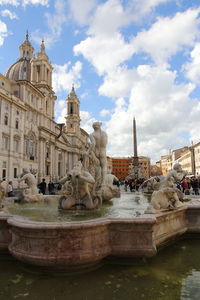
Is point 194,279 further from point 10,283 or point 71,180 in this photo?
point 71,180

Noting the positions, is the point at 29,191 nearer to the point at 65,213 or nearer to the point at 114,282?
the point at 65,213

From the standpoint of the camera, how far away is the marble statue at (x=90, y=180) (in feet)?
17.5

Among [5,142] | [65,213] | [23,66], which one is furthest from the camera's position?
[23,66]

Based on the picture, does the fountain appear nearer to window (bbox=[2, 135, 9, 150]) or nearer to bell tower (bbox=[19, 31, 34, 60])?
window (bbox=[2, 135, 9, 150])

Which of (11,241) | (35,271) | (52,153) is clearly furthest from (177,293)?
(52,153)

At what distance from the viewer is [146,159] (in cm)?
12169

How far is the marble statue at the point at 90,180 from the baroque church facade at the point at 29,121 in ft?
78.6

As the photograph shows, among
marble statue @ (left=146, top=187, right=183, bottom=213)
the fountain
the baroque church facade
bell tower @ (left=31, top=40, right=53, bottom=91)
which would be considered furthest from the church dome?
the fountain

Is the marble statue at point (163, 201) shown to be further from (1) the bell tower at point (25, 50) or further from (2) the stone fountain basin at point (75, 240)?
(1) the bell tower at point (25, 50)

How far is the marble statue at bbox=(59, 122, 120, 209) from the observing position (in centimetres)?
532

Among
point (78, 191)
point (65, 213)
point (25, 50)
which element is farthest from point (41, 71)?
point (65, 213)

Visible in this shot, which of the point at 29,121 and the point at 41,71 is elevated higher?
Answer: the point at 41,71

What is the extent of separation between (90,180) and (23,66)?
175ft

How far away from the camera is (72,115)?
251 ft
